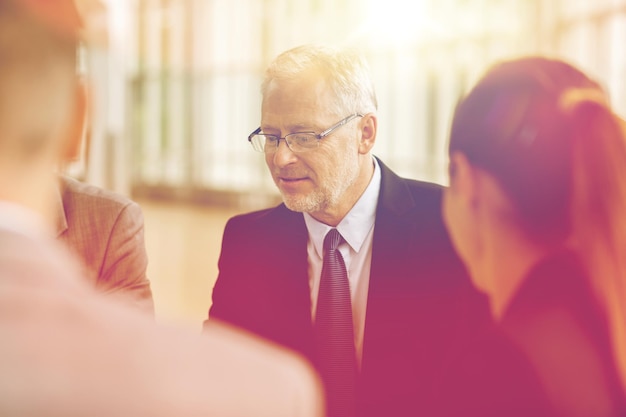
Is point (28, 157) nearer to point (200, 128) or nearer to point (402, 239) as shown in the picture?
point (402, 239)

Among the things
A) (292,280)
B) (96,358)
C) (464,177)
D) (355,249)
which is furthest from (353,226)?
(96,358)

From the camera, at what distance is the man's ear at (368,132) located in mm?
1260

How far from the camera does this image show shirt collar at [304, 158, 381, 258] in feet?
4.15

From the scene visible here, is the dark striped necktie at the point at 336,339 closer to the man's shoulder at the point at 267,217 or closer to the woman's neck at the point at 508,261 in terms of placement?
the man's shoulder at the point at 267,217

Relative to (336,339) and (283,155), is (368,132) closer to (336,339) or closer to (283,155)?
(283,155)

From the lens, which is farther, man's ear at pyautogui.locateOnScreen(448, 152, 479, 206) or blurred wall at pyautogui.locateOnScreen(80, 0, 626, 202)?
blurred wall at pyautogui.locateOnScreen(80, 0, 626, 202)

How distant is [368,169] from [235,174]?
29.9ft

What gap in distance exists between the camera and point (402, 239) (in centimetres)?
122

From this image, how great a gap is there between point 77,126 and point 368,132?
0.73 meters

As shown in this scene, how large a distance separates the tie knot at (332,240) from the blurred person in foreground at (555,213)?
0.39 metres

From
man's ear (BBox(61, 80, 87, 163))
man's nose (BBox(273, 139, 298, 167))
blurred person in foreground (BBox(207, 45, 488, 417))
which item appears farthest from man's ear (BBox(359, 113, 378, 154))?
man's ear (BBox(61, 80, 87, 163))

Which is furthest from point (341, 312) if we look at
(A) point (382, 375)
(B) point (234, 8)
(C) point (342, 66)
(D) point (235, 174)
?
(B) point (234, 8)

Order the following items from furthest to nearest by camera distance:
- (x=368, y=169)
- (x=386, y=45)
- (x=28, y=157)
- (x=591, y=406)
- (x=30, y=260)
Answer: (x=386, y=45), (x=368, y=169), (x=591, y=406), (x=28, y=157), (x=30, y=260)

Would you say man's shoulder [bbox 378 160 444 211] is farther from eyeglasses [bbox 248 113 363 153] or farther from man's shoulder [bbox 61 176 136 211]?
man's shoulder [bbox 61 176 136 211]
